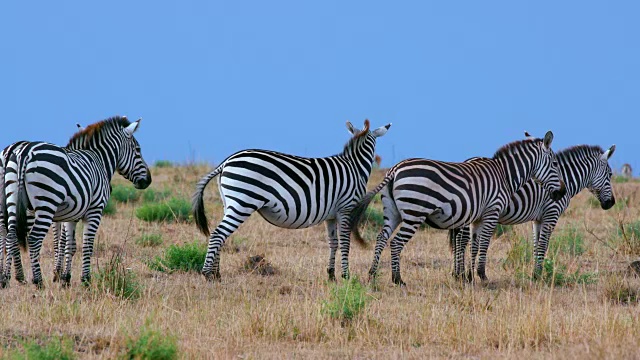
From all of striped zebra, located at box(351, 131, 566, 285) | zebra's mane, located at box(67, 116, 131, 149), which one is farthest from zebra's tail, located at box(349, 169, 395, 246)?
zebra's mane, located at box(67, 116, 131, 149)

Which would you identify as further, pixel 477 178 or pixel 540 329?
pixel 477 178

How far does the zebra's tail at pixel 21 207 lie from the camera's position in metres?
8.19

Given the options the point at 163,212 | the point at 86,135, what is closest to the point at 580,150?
the point at 86,135

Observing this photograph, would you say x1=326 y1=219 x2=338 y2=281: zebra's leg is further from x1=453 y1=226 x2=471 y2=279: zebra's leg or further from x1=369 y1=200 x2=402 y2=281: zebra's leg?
x1=453 y1=226 x2=471 y2=279: zebra's leg

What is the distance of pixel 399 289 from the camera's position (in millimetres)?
9477

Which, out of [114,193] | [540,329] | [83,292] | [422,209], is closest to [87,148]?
[83,292]

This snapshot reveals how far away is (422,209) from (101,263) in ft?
13.7

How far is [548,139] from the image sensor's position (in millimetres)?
10711

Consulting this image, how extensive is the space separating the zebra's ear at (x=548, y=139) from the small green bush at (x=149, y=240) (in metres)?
5.82

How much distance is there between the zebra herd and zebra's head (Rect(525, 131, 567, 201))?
0.01 meters

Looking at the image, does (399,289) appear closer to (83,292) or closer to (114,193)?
(83,292)

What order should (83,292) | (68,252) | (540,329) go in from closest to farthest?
1. (540,329)
2. (83,292)
3. (68,252)

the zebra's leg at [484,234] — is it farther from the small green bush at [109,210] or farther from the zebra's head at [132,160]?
the small green bush at [109,210]

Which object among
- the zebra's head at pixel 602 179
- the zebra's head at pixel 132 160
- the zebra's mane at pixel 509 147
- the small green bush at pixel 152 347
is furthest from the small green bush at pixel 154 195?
the small green bush at pixel 152 347
